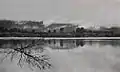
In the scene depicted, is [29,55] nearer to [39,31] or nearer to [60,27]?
[39,31]

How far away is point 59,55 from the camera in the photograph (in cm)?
117

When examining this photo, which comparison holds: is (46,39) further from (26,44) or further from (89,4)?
(89,4)

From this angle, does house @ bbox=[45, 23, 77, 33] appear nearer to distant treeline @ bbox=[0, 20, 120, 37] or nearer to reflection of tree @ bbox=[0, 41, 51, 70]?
distant treeline @ bbox=[0, 20, 120, 37]

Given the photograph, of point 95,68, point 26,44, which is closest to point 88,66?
point 95,68

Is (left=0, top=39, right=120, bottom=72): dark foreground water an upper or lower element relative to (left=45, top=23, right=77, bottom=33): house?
lower

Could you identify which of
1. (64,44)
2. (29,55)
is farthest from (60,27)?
(29,55)

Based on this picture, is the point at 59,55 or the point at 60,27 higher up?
the point at 60,27

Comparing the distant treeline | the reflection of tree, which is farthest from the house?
the reflection of tree

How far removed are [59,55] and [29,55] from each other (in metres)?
0.20

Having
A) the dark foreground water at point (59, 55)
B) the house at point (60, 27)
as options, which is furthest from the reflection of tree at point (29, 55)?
the house at point (60, 27)

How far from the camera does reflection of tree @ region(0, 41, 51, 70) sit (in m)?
1.13

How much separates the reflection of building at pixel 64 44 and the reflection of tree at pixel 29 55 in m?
0.07

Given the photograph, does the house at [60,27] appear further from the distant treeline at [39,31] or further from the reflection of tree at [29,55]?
the reflection of tree at [29,55]

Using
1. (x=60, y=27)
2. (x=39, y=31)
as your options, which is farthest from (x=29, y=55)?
(x=60, y=27)
